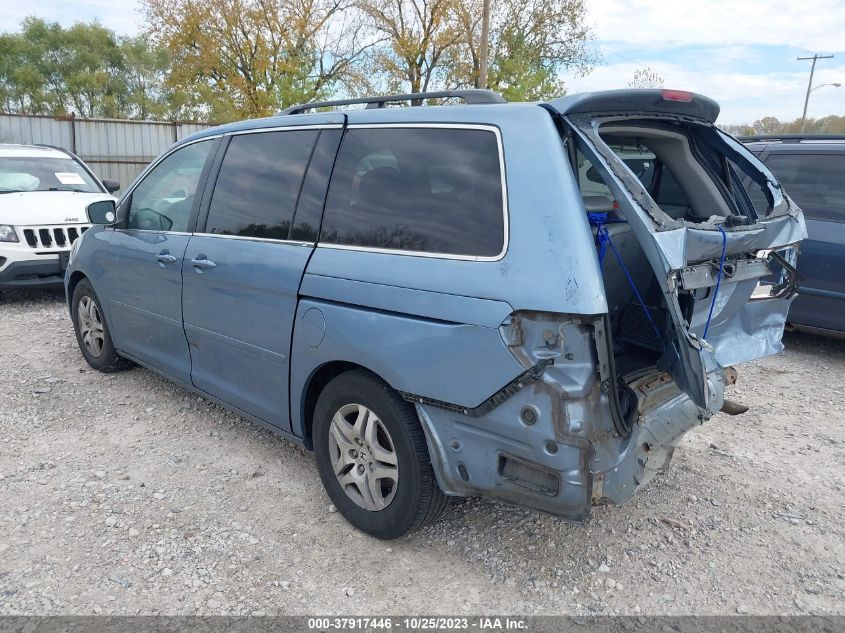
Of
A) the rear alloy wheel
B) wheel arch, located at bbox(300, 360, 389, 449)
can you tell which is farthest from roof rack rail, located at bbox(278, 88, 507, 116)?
the rear alloy wheel

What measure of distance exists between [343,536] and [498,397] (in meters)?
1.17

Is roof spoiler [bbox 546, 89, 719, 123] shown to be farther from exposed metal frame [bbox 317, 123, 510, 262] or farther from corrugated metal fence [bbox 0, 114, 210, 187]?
corrugated metal fence [bbox 0, 114, 210, 187]

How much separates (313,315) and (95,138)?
1663 cm

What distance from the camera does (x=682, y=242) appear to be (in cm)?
233

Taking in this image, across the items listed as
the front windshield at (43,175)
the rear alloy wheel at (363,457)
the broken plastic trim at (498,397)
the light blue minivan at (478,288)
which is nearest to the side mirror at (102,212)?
the light blue minivan at (478,288)

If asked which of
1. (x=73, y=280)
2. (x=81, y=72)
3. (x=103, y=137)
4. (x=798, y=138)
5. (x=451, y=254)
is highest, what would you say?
(x=81, y=72)

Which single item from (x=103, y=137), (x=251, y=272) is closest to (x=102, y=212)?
(x=251, y=272)

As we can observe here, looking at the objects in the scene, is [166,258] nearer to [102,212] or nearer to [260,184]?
[260,184]

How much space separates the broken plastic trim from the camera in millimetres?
2205

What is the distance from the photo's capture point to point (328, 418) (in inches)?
117

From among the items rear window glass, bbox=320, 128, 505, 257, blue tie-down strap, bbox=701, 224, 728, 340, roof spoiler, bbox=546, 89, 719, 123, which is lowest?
blue tie-down strap, bbox=701, 224, 728, 340

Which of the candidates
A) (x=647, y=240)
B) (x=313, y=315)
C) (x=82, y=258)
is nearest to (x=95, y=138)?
(x=82, y=258)

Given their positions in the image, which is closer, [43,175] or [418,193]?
[418,193]

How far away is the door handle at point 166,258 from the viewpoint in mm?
3793
